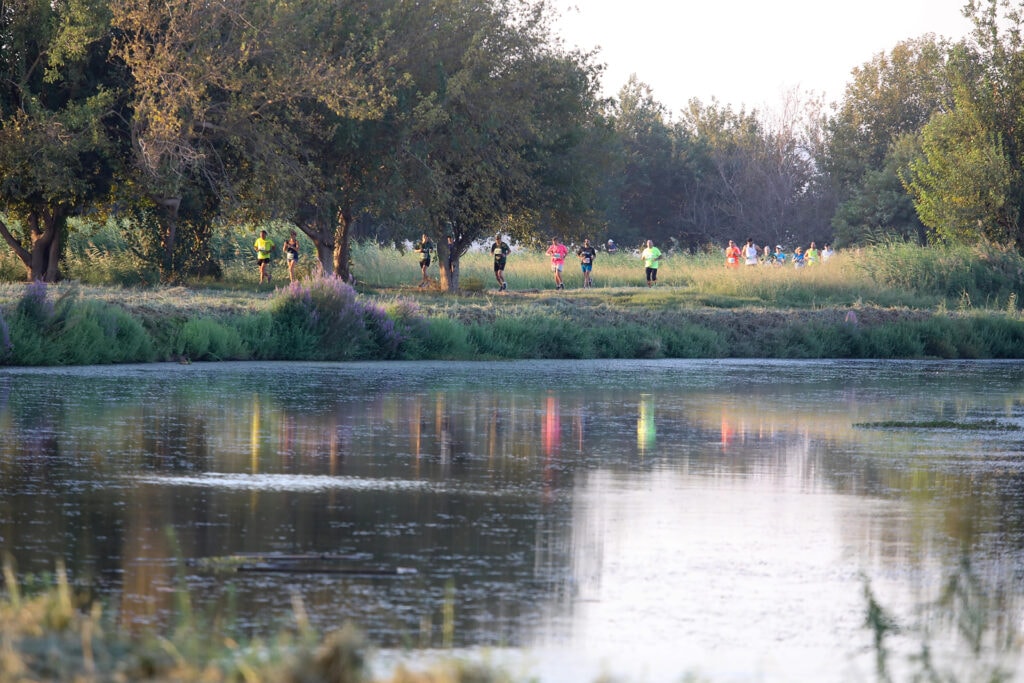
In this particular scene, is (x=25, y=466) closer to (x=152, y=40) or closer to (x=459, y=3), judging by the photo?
(x=152, y=40)

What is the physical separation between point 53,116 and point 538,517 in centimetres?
2991

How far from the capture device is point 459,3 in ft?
151

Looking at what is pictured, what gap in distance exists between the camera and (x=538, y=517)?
394 inches

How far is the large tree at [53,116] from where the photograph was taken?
120 feet

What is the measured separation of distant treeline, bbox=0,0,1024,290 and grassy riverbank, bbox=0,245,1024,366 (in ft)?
7.94

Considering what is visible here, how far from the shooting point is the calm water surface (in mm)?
6844

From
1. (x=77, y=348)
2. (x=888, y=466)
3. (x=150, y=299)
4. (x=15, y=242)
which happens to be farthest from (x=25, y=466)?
(x=15, y=242)

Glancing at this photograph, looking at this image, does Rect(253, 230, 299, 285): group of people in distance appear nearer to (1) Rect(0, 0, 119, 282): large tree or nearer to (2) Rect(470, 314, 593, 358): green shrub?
(1) Rect(0, 0, 119, 282): large tree

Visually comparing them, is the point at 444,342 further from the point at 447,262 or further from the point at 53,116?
the point at 447,262

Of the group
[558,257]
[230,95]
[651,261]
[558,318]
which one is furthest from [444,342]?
[558,257]

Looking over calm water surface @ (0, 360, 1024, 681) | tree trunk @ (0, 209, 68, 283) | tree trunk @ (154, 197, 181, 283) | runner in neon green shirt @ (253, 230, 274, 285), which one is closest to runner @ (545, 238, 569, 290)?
runner in neon green shirt @ (253, 230, 274, 285)

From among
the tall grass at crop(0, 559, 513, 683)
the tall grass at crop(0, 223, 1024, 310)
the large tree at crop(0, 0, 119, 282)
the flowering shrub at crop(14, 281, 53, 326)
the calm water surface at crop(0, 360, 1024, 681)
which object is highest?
the large tree at crop(0, 0, 119, 282)

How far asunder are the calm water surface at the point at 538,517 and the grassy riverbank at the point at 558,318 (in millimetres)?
5555

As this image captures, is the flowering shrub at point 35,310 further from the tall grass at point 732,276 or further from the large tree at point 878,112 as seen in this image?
the large tree at point 878,112
